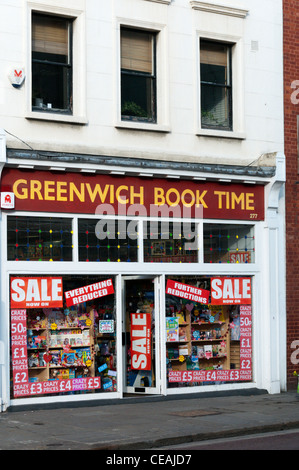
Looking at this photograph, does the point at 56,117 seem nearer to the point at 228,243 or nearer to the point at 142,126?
the point at 142,126

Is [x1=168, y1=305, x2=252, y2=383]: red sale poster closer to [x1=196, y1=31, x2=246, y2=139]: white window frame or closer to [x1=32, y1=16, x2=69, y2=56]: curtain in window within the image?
[x1=196, y1=31, x2=246, y2=139]: white window frame

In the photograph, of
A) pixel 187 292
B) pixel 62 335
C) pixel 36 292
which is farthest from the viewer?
pixel 187 292

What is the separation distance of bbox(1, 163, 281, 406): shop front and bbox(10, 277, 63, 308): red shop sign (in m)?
0.02

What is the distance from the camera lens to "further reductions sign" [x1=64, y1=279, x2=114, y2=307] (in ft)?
50.4

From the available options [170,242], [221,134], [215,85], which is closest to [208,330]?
[170,242]

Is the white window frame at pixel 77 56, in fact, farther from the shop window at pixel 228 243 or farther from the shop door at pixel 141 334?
the shop window at pixel 228 243

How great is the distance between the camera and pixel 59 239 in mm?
15312

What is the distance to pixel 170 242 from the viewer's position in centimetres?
1666

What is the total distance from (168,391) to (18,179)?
16.6 feet

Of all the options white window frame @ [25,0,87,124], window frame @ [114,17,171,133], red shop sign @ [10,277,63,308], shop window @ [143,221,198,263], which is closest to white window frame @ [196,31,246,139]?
window frame @ [114,17,171,133]

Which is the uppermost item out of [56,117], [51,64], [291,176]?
[51,64]

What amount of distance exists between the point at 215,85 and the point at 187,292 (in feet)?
14.1

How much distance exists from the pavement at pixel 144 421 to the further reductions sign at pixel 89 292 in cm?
187
